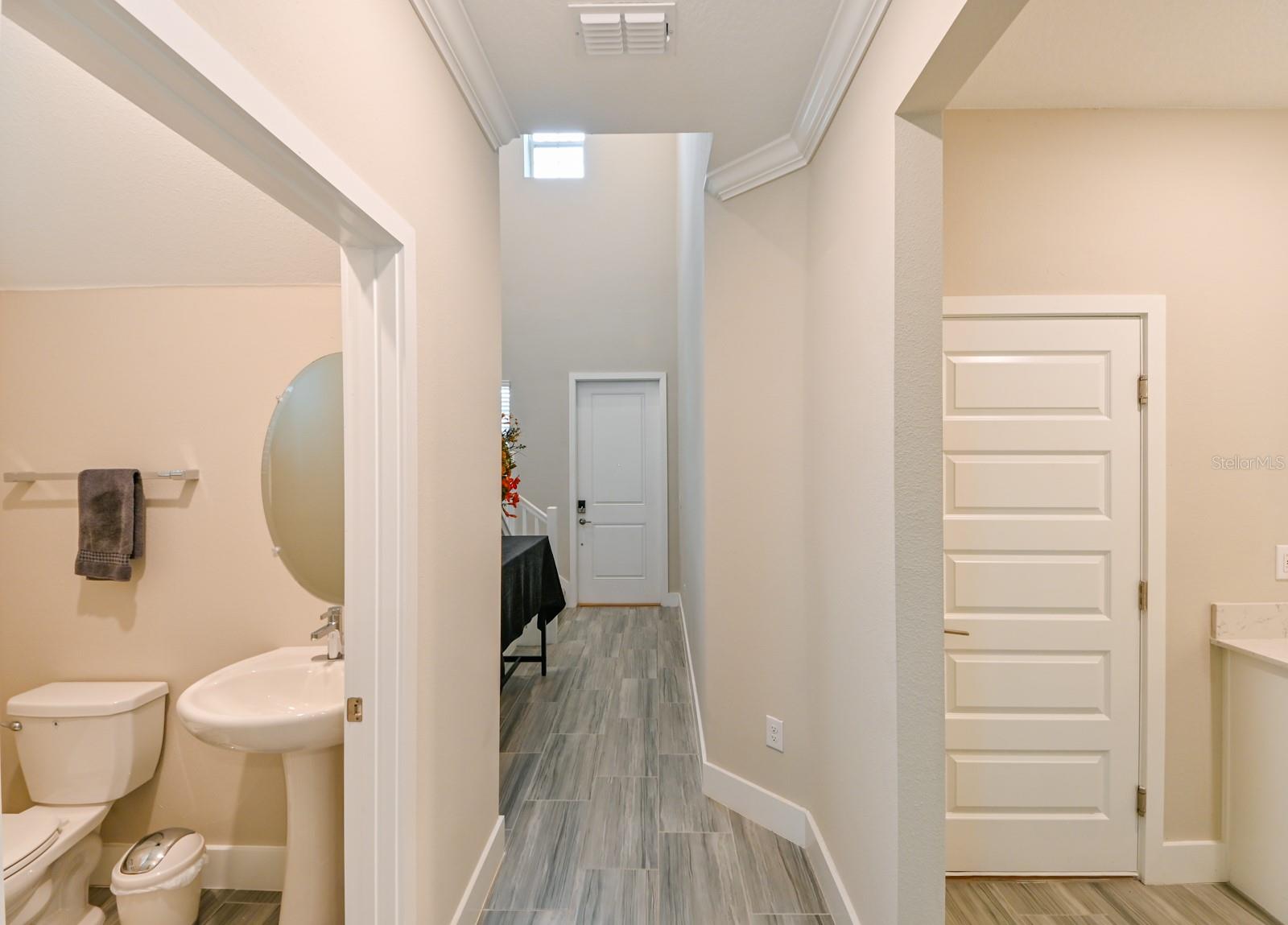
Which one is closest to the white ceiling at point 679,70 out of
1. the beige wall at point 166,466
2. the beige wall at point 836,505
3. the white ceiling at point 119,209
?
the beige wall at point 836,505

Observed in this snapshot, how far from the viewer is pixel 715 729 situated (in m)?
2.59

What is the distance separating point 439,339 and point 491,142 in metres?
0.87

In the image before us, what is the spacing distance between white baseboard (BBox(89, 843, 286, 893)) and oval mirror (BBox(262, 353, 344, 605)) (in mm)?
847

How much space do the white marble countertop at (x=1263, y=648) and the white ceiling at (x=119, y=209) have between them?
10.1 feet

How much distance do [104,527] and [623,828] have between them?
6.57 feet

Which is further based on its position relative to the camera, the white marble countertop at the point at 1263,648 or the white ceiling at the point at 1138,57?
the white marble countertop at the point at 1263,648

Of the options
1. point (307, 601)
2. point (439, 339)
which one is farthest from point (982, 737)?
point (307, 601)

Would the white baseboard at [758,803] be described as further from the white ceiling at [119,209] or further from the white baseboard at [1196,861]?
the white ceiling at [119,209]

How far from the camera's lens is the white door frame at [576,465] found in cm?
582

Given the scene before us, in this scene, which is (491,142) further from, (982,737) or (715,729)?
(982,737)

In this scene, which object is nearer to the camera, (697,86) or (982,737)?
(697,86)

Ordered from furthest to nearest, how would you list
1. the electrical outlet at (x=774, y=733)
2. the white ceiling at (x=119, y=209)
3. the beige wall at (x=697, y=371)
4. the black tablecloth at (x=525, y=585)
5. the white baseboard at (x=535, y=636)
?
the white baseboard at (x=535, y=636), the black tablecloth at (x=525, y=585), the beige wall at (x=697, y=371), the electrical outlet at (x=774, y=733), the white ceiling at (x=119, y=209)

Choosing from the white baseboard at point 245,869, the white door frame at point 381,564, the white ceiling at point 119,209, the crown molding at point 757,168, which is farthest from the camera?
the crown molding at point 757,168

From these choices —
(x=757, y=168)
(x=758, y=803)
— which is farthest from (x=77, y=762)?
(x=757, y=168)
